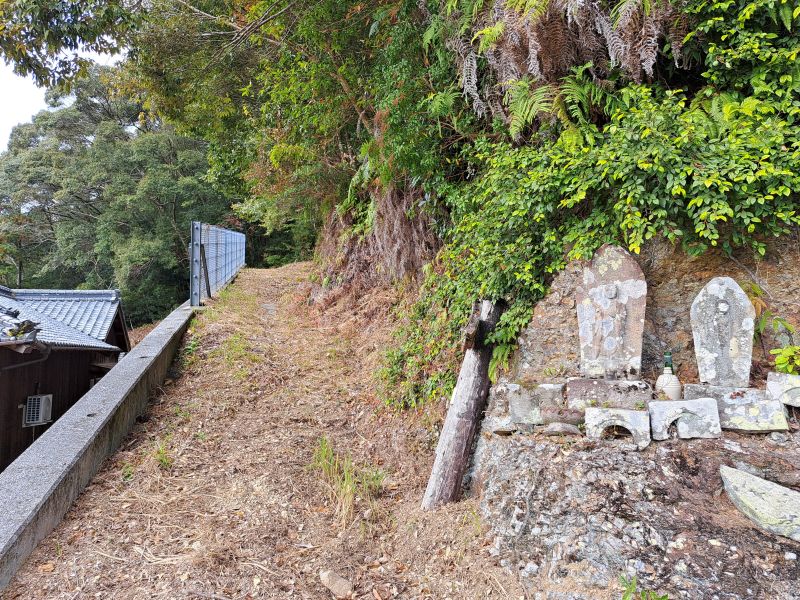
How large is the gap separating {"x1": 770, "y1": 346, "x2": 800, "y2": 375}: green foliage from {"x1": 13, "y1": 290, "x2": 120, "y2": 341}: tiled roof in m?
11.2

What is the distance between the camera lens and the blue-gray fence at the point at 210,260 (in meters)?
9.25

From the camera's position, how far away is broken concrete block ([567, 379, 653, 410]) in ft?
10.5

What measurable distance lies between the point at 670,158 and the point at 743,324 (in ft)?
A: 3.88

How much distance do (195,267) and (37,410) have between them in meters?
3.56

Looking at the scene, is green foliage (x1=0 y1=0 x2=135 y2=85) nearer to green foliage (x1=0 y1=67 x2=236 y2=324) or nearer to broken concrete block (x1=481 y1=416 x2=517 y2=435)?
broken concrete block (x1=481 y1=416 x2=517 y2=435)

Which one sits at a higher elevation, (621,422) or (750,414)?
(750,414)

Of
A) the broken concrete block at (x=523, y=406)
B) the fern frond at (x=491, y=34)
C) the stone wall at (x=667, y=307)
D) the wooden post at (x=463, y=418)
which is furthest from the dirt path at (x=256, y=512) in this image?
the fern frond at (x=491, y=34)

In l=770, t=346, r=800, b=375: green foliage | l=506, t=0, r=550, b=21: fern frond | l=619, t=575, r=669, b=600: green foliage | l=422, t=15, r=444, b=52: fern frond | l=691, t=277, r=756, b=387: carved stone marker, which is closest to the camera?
l=619, t=575, r=669, b=600: green foliage

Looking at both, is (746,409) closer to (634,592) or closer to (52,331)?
(634,592)

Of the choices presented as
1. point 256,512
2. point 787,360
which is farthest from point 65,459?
point 787,360

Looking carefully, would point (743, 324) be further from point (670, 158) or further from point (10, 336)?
point (10, 336)

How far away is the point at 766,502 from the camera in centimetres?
249

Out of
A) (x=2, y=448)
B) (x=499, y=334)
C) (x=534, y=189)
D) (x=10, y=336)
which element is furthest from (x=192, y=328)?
(x=534, y=189)

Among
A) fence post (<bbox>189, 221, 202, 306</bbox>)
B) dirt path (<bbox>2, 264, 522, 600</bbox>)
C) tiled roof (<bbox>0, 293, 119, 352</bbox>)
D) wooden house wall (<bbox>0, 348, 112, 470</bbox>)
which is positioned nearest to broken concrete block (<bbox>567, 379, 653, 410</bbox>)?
dirt path (<bbox>2, 264, 522, 600</bbox>)
